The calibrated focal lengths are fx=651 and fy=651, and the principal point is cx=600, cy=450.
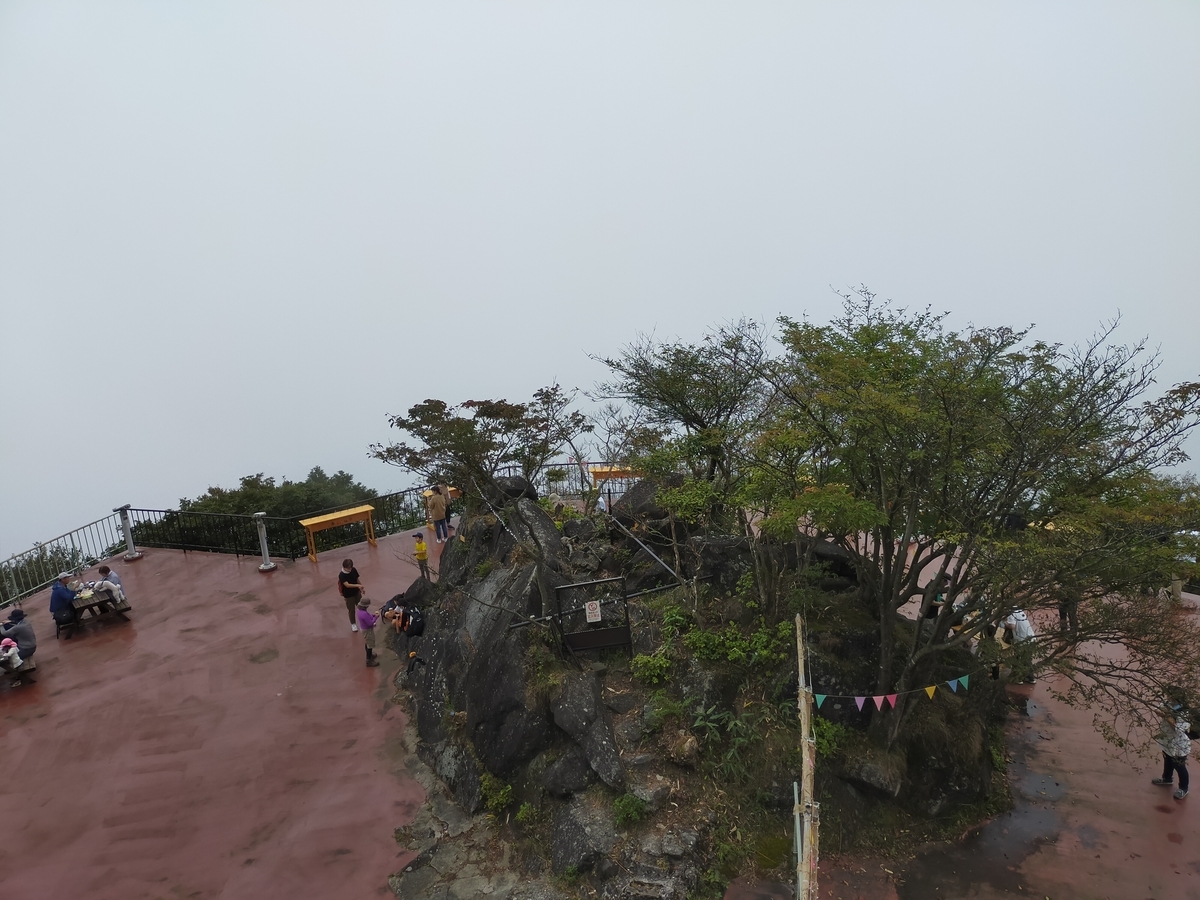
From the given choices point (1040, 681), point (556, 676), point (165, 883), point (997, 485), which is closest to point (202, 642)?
point (165, 883)

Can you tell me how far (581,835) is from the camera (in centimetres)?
750

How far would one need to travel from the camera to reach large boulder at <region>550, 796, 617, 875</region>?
7312 millimetres

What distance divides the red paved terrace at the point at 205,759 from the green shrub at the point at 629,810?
261cm

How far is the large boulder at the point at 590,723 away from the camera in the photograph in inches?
312

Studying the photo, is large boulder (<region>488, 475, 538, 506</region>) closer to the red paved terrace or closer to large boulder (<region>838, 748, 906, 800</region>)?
the red paved terrace

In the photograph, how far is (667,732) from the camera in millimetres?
8398

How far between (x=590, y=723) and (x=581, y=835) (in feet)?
4.10

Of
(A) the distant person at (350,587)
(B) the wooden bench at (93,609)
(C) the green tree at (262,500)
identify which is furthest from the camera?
(C) the green tree at (262,500)

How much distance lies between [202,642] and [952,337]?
1386 centimetres

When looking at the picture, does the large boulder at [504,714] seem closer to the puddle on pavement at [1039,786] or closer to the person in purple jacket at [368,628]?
the person in purple jacket at [368,628]

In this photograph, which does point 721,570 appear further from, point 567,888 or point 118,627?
point 118,627

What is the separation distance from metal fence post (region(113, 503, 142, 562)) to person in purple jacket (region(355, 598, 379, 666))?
7.81 metres

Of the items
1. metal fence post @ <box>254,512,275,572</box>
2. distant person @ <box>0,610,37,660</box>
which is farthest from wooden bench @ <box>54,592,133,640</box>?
metal fence post @ <box>254,512,275,572</box>

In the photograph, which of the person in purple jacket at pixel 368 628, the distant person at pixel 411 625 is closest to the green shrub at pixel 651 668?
the distant person at pixel 411 625
